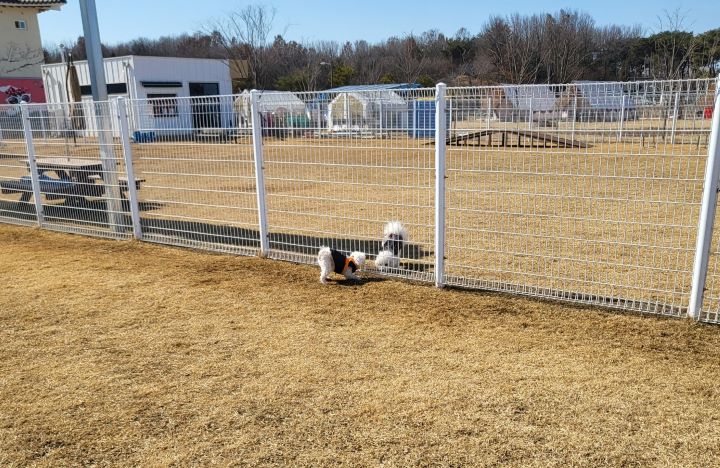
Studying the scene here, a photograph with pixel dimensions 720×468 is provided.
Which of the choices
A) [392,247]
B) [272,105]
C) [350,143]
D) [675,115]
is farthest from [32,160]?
[675,115]

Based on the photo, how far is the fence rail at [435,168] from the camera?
168 inches

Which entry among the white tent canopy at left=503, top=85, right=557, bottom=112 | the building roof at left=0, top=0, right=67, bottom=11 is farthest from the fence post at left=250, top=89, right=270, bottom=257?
the building roof at left=0, top=0, right=67, bottom=11

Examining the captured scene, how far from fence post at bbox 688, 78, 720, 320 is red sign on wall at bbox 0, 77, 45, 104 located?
2773cm

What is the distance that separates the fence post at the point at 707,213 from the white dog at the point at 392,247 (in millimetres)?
2622

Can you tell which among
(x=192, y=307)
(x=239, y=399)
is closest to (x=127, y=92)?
(x=192, y=307)

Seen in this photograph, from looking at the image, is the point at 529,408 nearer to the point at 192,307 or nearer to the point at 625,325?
the point at 625,325

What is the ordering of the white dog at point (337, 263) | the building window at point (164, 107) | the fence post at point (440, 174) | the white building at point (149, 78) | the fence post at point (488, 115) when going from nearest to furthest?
the fence post at point (488, 115) < the fence post at point (440, 174) < the white dog at point (337, 263) < the building window at point (164, 107) < the white building at point (149, 78)

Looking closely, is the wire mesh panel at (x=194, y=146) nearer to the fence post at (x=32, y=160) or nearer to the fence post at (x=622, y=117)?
the fence post at (x=32, y=160)

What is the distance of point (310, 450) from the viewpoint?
2.75m

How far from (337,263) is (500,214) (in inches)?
112

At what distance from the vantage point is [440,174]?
494 centimetres

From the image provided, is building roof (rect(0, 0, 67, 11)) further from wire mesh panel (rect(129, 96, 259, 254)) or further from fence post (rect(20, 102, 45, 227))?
wire mesh panel (rect(129, 96, 259, 254))

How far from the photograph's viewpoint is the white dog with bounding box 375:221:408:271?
556cm

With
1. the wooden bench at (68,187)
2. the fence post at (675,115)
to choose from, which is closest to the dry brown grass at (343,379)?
the fence post at (675,115)
